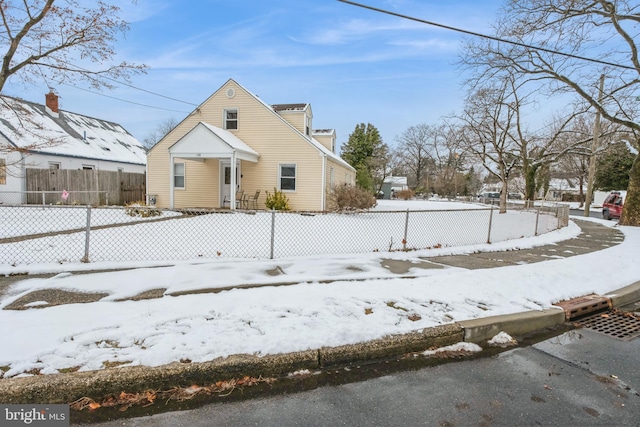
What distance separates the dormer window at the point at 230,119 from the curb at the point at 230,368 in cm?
1478

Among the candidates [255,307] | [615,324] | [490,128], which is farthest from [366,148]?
[255,307]

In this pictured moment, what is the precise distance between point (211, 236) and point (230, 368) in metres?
6.26

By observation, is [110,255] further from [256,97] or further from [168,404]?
[256,97]

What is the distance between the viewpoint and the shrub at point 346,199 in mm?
14750

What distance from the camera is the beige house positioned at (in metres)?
15.4

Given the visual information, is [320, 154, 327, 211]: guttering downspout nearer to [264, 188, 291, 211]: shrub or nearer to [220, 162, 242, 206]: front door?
[264, 188, 291, 211]: shrub

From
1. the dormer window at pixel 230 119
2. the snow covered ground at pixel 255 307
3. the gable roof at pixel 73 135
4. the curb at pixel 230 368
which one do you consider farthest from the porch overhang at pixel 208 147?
the curb at pixel 230 368

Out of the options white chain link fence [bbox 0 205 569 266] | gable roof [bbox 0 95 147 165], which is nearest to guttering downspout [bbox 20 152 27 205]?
gable roof [bbox 0 95 147 165]

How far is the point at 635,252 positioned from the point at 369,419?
30.8 ft

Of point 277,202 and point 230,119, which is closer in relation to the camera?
point 277,202

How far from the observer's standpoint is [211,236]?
856cm

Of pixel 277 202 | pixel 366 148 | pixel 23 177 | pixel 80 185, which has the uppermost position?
pixel 366 148

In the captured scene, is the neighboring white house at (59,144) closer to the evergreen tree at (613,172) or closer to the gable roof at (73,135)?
the gable roof at (73,135)

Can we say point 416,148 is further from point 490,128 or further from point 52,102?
point 52,102
